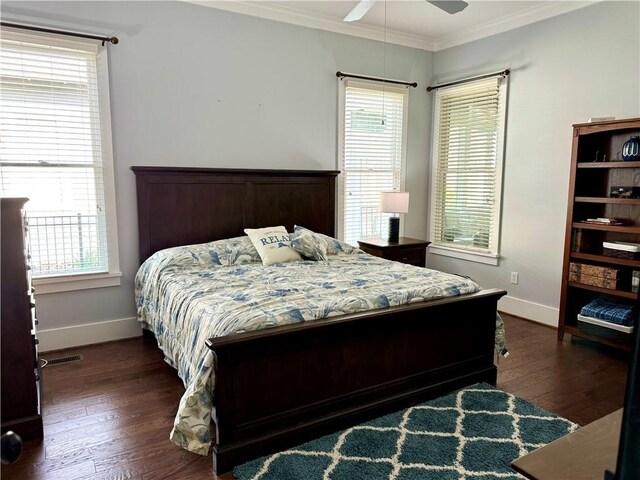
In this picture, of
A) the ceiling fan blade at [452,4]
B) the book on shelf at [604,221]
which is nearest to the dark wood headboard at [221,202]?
the ceiling fan blade at [452,4]

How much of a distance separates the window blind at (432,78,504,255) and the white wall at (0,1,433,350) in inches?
41.7

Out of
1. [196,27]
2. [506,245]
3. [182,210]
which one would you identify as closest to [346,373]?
[182,210]

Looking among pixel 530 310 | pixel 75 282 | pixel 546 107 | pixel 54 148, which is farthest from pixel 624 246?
pixel 54 148

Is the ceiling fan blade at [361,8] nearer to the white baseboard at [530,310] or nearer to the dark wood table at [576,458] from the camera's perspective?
the dark wood table at [576,458]

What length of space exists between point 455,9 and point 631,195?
1.88 meters

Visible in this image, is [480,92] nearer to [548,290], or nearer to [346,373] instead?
[548,290]

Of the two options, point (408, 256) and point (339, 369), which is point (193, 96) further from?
point (339, 369)

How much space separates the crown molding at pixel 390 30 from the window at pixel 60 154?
1.13m

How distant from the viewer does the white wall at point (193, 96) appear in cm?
346

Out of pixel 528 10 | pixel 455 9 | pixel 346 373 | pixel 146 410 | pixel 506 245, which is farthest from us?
pixel 506 245

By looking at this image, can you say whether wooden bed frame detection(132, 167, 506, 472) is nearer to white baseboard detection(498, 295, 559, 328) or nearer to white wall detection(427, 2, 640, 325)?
white baseboard detection(498, 295, 559, 328)

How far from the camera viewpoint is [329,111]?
450 cm

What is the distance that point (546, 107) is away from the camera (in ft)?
13.1

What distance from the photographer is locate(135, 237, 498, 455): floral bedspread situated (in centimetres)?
200
